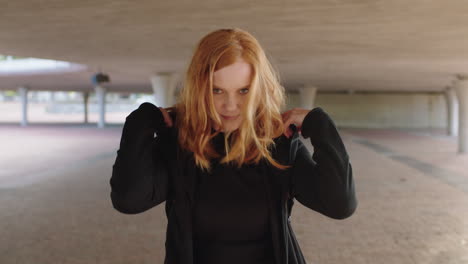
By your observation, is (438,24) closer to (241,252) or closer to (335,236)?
(335,236)

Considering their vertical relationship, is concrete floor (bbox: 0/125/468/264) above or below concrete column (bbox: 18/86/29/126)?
below

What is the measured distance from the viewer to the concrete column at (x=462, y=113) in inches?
746

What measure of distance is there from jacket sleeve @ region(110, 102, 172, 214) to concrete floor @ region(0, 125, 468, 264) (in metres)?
4.08

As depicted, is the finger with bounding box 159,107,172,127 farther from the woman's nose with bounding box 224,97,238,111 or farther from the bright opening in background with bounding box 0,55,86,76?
the bright opening in background with bounding box 0,55,86,76

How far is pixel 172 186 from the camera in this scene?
6.26ft

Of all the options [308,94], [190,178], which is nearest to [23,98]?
[308,94]

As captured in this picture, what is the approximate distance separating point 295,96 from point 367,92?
7871 mm

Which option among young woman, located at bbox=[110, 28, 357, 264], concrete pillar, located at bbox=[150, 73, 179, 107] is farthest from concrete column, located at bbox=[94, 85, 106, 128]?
young woman, located at bbox=[110, 28, 357, 264]

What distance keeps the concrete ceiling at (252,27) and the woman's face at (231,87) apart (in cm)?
319

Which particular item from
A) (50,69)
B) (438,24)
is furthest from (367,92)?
(438,24)

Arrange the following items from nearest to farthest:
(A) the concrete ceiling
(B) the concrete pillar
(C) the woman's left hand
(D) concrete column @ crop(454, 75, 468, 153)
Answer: (C) the woman's left hand, (A) the concrete ceiling, (D) concrete column @ crop(454, 75, 468, 153), (B) the concrete pillar

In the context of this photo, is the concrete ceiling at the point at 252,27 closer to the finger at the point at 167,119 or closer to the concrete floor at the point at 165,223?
the finger at the point at 167,119

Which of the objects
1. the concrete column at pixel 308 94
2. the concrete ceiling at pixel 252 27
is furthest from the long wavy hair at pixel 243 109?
the concrete column at pixel 308 94

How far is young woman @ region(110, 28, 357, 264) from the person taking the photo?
1700 mm
